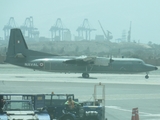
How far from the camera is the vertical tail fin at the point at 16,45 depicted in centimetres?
5850

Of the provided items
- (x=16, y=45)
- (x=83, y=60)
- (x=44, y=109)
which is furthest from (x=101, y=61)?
(x=44, y=109)

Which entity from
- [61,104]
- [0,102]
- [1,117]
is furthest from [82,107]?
[1,117]

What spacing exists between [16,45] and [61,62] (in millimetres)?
7128

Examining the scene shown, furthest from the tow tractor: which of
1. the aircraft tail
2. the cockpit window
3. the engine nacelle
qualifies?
the engine nacelle

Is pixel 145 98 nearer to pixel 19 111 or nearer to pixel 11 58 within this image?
pixel 19 111

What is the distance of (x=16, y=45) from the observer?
193ft

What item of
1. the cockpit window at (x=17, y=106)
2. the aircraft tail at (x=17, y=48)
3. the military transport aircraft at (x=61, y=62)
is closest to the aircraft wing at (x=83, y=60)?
the military transport aircraft at (x=61, y=62)

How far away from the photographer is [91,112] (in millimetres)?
19578

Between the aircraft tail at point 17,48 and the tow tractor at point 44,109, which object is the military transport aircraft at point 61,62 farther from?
the tow tractor at point 44,109

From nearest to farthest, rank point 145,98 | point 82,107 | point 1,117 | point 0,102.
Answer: point 1,117 < point 0,102 < point 82,107 < point 145,98

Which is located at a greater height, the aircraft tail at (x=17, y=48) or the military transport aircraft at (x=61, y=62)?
the aircraft tail at (x=17, y=48)

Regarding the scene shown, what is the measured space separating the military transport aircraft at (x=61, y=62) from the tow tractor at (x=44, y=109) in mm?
36051

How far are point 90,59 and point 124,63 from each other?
5207 millimetres

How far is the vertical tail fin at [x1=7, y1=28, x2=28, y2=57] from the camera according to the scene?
58500 mm
